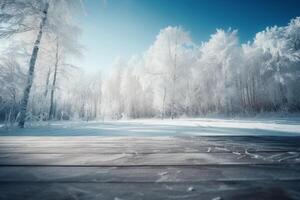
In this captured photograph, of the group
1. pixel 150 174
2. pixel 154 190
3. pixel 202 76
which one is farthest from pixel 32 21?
pixel 202 76

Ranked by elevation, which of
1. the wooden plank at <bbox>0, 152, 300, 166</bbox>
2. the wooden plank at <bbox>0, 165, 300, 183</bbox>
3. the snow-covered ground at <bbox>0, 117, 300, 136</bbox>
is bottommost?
the snow-covered ground at <bbox>0, 117, 300, 136</bbox>

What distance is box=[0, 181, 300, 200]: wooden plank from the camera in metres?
1.08

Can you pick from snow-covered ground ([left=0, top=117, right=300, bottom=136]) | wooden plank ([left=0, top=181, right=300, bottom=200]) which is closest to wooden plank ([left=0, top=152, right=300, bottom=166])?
wooden plank ([left=0, top=181, right=300, bottom=200])

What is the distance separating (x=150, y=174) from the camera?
155 centimetres

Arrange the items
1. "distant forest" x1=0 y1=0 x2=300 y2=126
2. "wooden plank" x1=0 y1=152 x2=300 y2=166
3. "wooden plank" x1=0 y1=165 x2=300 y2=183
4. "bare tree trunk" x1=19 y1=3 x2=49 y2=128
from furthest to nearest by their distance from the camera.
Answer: "distant forest" x1=0 y1=0 x2=300 y2=126 → "bare tree trunk" x1=19 y1=3 x2=49 y2=128 → "wooden plank" x1=0 y1=152 x2=300 y2=166 → "wooden plank" x1=0 y1=165 x2=300 y2=183

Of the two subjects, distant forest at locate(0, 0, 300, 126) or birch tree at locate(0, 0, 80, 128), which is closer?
birch tree at locate(0, 0, 80, 128)

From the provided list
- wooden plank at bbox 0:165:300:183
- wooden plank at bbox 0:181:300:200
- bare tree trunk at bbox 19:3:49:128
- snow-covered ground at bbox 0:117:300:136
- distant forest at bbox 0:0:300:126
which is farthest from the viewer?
distant forest at bbox 0:0:300:126

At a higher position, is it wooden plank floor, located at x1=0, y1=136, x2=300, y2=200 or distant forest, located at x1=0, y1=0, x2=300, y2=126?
distant forest, located at x1=0, y1=0, x2=300, y2=126

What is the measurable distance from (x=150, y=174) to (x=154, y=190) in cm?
37

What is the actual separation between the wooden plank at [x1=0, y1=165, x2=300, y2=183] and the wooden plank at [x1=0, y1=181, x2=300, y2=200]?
0.33ft

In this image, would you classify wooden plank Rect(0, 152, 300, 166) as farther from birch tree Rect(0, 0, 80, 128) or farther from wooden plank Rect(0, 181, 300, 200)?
birch tree Rect(0, 0, 80, 128)

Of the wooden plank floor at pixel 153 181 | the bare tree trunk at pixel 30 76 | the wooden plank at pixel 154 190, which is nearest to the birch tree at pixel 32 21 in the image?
the bare tree trunk at pixel 30 76

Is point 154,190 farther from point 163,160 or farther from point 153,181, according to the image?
point 163,160

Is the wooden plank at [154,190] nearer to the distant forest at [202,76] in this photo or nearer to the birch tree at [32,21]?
the birch tree at [32,21]
